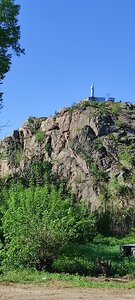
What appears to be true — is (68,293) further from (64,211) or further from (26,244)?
(64,211)

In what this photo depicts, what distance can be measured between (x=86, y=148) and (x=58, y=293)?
25894mm

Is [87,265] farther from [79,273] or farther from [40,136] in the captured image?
[40,136]

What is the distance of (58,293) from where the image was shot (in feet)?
31.0

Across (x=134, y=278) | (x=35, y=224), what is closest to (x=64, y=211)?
(x=35, y=224)

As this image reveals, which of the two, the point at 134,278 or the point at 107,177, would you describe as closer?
the point at 134,278

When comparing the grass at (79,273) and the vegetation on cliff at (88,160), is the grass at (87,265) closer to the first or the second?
the grass at (79,273)

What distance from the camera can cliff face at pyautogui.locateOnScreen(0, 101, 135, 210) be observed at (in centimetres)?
3347

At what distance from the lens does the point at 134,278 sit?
1302 centimetres

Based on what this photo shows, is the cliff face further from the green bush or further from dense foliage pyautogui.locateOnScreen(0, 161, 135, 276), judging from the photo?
dense foliage pyautogui.locateOnScreen(0, 161, 135, 276)

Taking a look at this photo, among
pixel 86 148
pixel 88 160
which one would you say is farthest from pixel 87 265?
pixel 86 148

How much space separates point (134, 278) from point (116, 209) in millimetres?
17985

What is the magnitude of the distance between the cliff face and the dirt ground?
72.3 feet

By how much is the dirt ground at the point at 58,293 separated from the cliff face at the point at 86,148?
22.0 m

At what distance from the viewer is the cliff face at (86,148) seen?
33.5 metres
